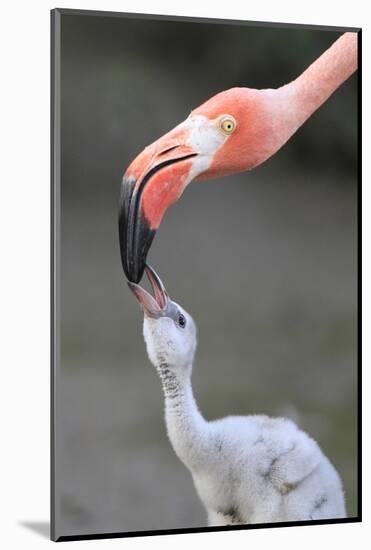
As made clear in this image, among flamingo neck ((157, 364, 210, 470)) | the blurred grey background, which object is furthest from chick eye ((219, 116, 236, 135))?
flamingo neck ((157, 364, 210, 470))

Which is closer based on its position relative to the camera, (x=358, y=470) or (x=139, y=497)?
(x=139, y=497)

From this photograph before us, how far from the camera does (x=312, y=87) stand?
15.6 feet

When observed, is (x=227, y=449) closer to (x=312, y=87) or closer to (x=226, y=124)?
(x=226, y=124)

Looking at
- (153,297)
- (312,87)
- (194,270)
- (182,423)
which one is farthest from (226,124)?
(182,423)

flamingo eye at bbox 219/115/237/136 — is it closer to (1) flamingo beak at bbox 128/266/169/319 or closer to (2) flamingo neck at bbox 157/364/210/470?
(1) flamingo beak at bbox 128/266/169/319

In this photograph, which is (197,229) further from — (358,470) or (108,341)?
(358,470)

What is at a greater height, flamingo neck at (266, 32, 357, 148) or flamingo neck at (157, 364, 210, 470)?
flamingo neck at (266, 32, 357, 148)

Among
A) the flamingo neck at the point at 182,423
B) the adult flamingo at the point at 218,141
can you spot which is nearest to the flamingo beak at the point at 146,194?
the adult flamingo at the point at 218,141

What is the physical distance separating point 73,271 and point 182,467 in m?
0.83

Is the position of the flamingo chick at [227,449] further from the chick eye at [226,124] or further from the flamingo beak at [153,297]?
the chick eye at [226,124]

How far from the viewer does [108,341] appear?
4.43m

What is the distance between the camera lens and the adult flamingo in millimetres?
4453

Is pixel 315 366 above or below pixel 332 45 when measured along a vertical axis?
below

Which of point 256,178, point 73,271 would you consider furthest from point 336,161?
point 73,271
